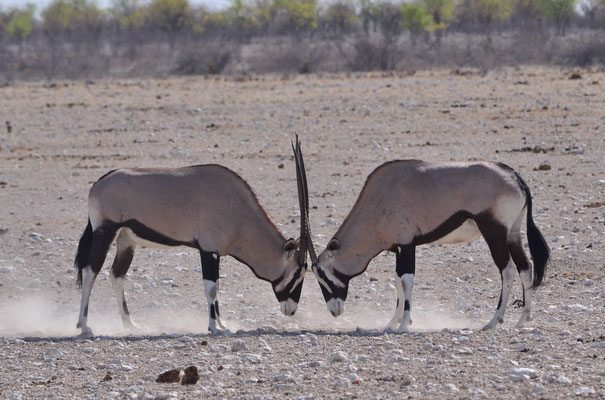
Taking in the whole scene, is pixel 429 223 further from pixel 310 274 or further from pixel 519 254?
pixel 310 274

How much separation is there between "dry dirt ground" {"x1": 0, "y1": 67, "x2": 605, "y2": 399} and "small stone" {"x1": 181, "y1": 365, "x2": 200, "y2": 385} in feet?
0.27

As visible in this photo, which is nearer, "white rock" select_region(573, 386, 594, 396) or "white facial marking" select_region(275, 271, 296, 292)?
"white rock" select_region(573, 386, 594, 396)

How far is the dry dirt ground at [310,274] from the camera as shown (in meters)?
6.92

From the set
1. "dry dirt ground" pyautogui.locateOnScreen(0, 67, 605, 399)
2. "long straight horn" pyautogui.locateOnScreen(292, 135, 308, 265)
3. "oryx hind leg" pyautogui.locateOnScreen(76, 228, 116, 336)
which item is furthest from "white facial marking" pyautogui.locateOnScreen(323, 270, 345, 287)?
"oryx hind leg" pyautogui.locateOnScreen(76, 228, 116, 336)

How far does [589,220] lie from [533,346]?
5.81 meters

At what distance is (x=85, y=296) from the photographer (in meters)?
9.26

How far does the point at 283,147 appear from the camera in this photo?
1977 cm

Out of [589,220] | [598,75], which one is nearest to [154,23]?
[598,75]

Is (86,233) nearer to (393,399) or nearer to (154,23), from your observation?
(393,399)

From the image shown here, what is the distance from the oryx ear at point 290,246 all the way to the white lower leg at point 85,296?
5.44 ft

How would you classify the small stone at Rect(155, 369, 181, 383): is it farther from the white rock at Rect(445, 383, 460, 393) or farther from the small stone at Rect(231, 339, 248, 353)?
the white rock at Rect(445, 383, 460, 393)

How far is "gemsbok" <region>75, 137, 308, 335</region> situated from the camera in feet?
30.1

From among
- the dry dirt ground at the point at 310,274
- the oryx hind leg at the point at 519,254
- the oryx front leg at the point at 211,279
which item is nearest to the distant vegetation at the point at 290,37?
the dry dirt ground at the point at 310,274

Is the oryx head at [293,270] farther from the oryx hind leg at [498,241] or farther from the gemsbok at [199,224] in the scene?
the oryx hind leg at [498,241]
